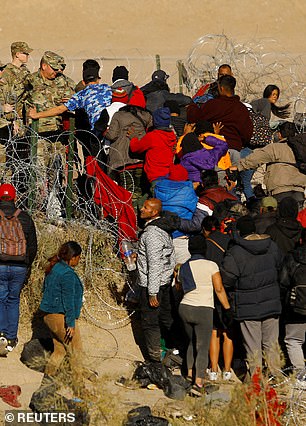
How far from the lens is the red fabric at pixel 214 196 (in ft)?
37.7

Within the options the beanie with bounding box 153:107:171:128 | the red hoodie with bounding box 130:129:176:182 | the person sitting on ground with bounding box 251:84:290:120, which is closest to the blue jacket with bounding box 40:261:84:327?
the red hoodie with bounding box 130:129:176:182

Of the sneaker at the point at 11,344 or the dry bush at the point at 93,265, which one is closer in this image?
the sneaker at the point at 11,344

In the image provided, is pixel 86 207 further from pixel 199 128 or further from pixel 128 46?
pixel 128 46

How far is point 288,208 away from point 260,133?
7.74ft

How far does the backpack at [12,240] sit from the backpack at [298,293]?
8.48 feet

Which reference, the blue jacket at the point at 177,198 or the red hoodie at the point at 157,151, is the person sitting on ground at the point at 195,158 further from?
the blue jacket at the point at 177,198

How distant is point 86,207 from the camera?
1204 centimetres

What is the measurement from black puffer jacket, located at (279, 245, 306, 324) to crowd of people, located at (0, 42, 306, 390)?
0.04 ft

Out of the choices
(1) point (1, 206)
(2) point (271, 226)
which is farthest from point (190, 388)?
(1) point (1, 206)

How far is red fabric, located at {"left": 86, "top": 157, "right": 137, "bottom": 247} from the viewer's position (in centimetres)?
1197

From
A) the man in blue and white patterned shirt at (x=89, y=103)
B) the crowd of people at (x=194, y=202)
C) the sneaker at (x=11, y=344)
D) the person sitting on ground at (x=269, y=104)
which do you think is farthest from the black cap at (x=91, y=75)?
the sneaker at (x=11, y=344)

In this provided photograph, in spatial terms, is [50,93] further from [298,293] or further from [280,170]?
[298,293]

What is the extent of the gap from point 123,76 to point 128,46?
603 inches

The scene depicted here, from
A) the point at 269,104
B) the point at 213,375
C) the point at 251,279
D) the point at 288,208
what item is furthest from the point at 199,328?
the point at 269,104
